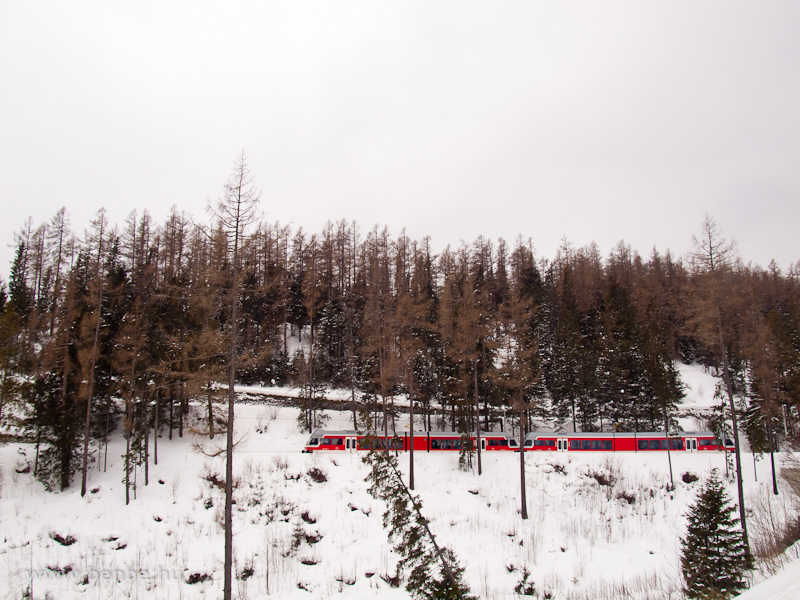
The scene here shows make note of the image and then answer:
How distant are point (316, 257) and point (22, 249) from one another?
33.5 metres

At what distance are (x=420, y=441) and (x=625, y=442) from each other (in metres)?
15.0

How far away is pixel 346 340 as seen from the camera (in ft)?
137

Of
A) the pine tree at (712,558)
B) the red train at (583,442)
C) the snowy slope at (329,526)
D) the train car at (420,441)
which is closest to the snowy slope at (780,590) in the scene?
the pine tree at (712,558)

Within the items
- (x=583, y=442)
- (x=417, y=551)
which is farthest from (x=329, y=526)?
(x=583, y=442)

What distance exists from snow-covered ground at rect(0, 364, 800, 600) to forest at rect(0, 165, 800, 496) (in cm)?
279

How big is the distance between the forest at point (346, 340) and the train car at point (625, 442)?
170 centimetres

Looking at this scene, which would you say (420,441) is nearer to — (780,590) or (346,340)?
(346,340)

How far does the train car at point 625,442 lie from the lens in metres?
30.3

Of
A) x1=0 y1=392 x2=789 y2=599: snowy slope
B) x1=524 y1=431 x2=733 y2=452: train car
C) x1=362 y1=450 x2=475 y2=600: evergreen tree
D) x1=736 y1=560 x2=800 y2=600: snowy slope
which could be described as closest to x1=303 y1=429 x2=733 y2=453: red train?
x1=524 y1=431 x2=733 y2=452: train car

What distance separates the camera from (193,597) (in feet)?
49.4

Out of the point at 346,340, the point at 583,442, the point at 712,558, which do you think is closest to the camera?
the point at 712,558

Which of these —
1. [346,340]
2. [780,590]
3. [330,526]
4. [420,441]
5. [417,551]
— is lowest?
[330,526]

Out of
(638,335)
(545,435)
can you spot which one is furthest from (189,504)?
(638,335)

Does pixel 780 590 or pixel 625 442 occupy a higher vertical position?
pixel 780 590
